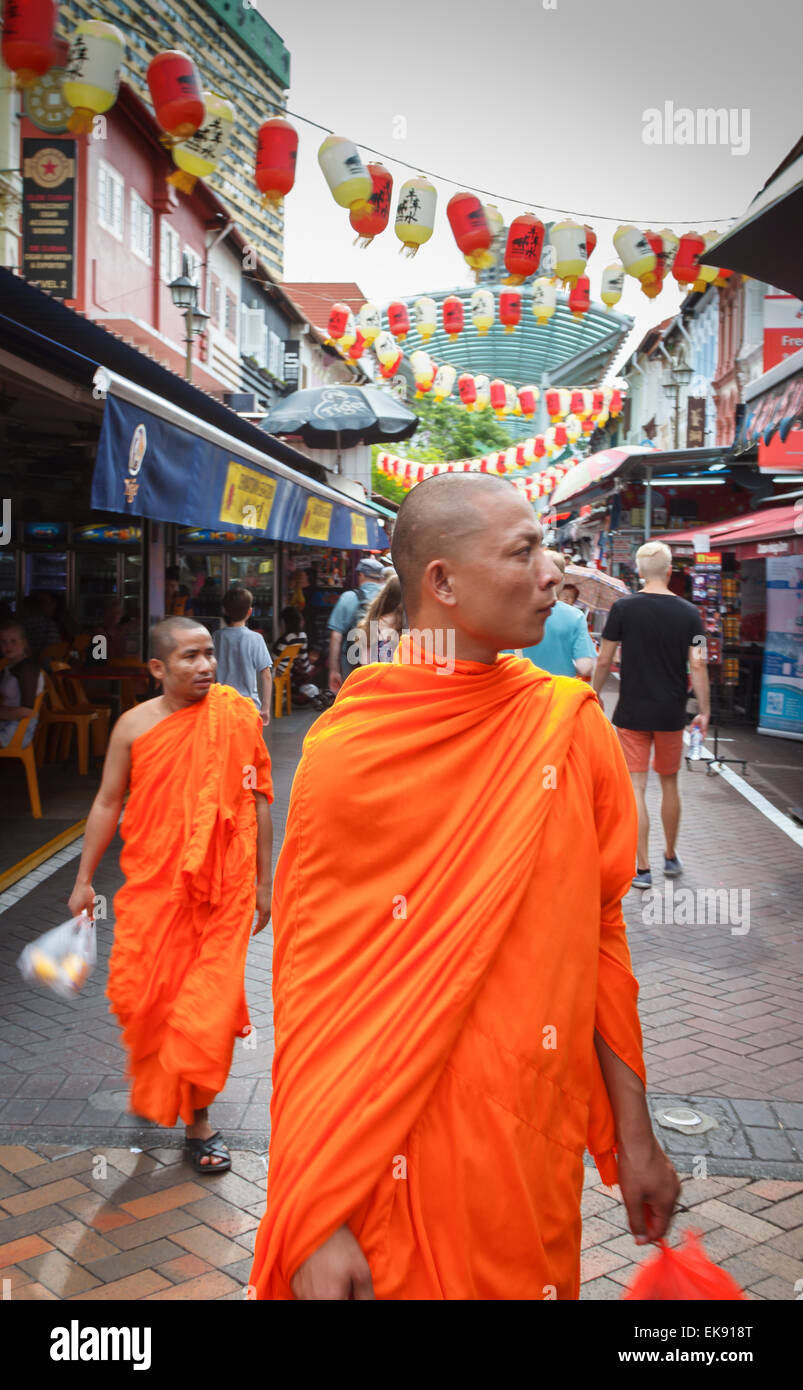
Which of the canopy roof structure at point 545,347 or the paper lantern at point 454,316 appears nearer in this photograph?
the paper lantern at point 454,316

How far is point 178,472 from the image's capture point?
684 centimetres

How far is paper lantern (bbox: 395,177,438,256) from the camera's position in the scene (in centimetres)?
946

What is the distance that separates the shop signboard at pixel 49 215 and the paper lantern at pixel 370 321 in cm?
442

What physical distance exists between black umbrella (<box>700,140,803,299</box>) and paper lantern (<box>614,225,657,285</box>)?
3996 millimetres

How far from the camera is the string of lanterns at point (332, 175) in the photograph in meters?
6.95

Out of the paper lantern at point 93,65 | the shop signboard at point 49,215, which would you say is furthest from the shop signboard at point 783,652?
the shop signboard at point 49,215

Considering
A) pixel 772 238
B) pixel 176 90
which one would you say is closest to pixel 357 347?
pixel 176 90

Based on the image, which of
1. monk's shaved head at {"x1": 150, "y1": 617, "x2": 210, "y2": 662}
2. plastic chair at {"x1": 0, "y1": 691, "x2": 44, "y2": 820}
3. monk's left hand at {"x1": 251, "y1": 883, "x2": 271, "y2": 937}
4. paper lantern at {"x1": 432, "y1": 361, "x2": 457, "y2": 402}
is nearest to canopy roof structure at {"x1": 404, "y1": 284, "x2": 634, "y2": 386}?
paper lantern at {"x1": 432, "y1": 361, "x2": 457, "y2": 402}

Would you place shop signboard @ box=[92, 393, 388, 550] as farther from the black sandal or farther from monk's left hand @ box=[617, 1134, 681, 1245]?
monk's left hand @ box=[617, 1134, 681, 1245]

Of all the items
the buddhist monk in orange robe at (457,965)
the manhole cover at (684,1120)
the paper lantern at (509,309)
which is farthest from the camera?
the paper lantern at (509,309)

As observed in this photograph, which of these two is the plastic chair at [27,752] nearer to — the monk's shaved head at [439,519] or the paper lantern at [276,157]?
the paper lantern at [276,157]

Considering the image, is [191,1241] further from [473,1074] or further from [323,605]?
[323,605]

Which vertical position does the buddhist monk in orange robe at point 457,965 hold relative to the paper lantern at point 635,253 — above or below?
below

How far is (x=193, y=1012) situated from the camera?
360 cm
